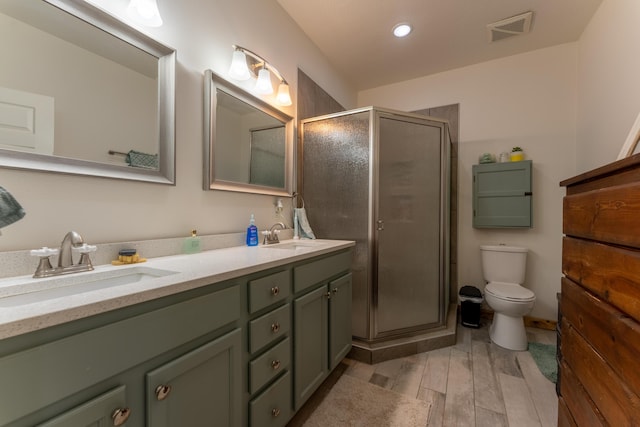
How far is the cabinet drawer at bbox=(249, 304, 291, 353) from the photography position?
3.34 feet

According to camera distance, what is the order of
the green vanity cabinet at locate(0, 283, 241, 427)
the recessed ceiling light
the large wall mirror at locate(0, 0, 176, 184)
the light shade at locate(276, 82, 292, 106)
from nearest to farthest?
the green vanity cabinet at locate(0, 283, 241, 427), the large wall mirror at locate(0, 0, 176, 184), the light shade at locate(276, 82, 292, 106), the recessed ceiling light

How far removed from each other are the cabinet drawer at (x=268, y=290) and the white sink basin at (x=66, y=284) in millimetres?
301

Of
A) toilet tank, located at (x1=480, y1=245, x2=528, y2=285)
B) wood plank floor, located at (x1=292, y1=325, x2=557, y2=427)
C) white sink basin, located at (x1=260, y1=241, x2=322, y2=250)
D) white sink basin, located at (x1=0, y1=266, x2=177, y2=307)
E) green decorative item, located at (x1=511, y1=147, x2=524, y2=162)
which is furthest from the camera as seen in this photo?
green decorative item, located at (x1=511, y1=147, x2=524, y2=162)

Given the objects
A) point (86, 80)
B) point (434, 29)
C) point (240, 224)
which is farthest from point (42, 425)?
point (434, 29)

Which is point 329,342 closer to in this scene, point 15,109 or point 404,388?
point 404,388

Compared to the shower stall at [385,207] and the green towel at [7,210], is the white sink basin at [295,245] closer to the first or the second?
the shower stall at [385,207]

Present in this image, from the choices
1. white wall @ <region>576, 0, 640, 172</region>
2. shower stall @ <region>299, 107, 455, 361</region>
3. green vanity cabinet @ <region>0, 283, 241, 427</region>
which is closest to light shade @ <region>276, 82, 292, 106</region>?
shower stall @ <region>299, 107, 455, 361</region>

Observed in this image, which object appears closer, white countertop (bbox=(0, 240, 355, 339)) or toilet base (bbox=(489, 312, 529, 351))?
white countertop (bbox=(0, 240, 355, 339))

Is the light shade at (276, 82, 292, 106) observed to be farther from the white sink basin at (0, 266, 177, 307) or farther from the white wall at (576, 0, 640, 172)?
the white wall at (576, 0, 640, 172)

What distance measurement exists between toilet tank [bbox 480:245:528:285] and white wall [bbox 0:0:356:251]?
6.86 feet

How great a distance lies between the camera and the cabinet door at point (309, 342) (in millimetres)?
1279

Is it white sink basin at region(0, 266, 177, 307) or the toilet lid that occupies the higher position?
white sink basin at region(0, 266, 177, 307)

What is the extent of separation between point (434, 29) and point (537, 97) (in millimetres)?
1252

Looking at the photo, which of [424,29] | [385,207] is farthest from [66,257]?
[424,29]
